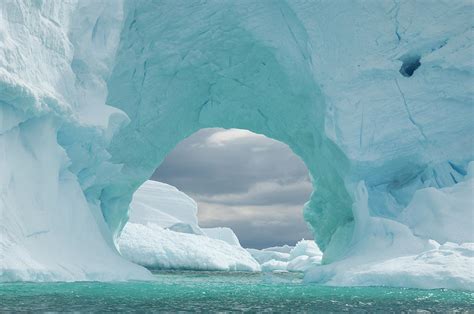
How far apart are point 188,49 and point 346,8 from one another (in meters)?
4.74

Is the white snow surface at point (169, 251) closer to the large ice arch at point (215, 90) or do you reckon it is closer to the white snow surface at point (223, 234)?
the large ice arch at point (215, 90)

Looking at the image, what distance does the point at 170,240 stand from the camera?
28.8 metres

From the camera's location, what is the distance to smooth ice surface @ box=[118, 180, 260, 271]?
89.5ft

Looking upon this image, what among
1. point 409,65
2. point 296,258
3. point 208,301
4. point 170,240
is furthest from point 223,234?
point 208,301

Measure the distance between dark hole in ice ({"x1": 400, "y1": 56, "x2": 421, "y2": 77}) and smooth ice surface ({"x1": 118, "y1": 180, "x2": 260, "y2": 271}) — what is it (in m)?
15.3

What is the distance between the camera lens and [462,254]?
40.2ft

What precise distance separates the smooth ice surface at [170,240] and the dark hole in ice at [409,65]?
1531 centimetres

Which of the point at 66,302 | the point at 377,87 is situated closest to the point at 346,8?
the point at 377,87

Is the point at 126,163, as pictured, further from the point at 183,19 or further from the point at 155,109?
the point at 183,19

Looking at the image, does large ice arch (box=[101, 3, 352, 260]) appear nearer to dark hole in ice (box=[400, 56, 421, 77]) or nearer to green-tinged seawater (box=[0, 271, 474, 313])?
dark hole in ice (box=[400, 56, 421, 77])

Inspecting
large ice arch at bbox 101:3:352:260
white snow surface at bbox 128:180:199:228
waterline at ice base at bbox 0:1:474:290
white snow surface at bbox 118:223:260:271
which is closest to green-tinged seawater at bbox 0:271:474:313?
waterline at ice base at bbox 0:1:474:290

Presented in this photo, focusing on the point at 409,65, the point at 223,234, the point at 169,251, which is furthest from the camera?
the point at 223,234

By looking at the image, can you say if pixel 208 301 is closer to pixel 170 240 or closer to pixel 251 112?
pixel 251 112

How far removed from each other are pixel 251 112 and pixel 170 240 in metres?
11.0
